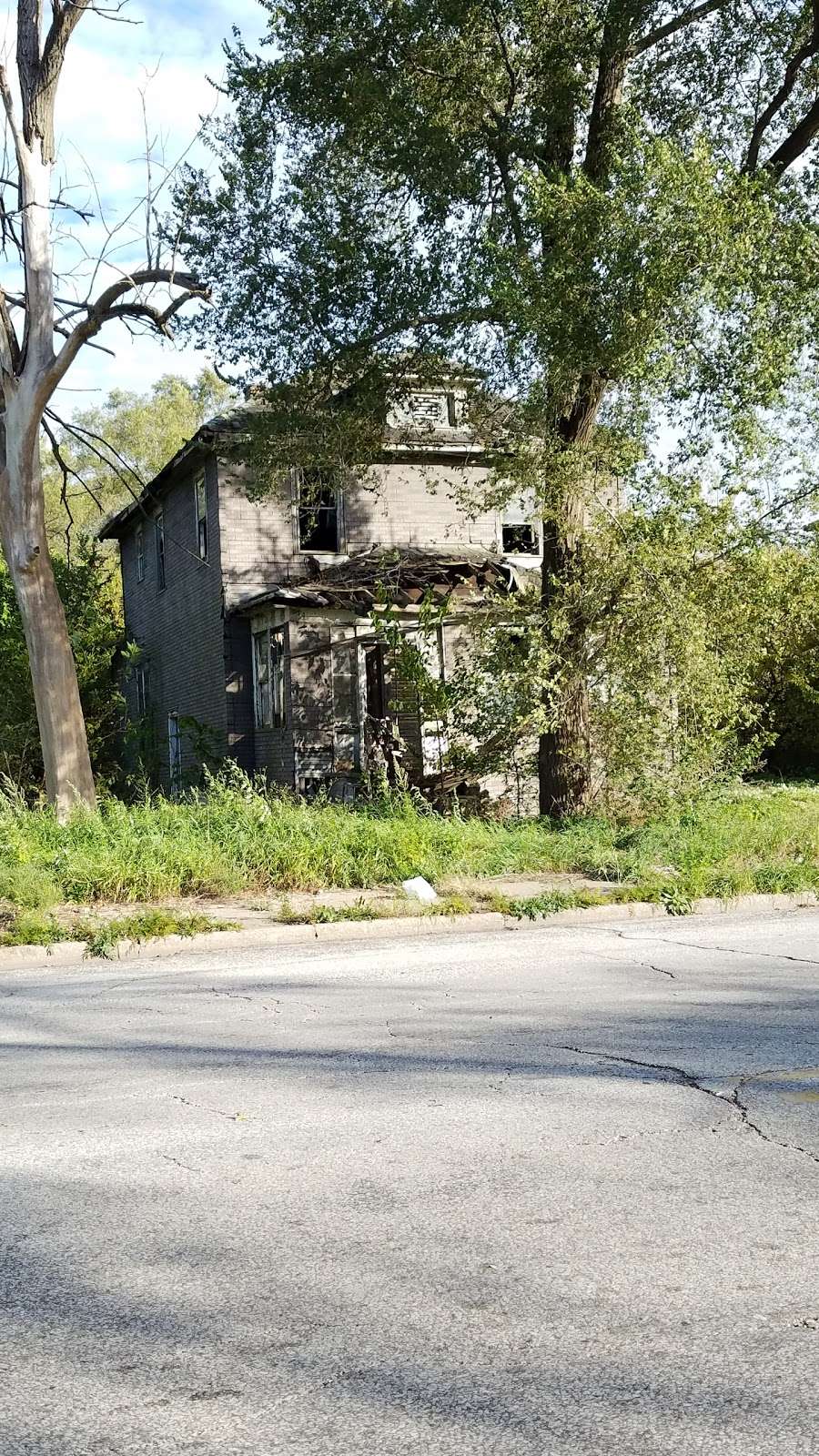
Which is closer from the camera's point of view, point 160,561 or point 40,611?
point 40,611

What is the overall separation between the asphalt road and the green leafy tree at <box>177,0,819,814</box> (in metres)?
8.74

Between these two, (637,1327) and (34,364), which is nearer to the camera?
(637,1327)

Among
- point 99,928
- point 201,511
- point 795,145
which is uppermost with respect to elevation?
point 795,145

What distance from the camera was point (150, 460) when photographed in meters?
55.2

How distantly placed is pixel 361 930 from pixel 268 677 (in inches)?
516

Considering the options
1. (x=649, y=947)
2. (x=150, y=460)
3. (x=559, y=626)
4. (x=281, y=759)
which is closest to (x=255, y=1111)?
(x=649, y=947)

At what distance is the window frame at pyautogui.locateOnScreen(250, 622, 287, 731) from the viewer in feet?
77.7

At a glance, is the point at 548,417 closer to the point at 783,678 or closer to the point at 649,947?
the point at 649,947

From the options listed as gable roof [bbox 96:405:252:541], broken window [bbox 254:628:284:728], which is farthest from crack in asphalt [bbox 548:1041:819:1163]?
broken window [bbox 254:628:284:728]

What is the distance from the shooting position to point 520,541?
26359 millimetres

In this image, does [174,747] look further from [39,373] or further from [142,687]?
[39,373]

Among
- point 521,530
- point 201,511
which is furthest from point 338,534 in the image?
point 521,530

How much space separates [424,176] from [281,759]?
34.9ft

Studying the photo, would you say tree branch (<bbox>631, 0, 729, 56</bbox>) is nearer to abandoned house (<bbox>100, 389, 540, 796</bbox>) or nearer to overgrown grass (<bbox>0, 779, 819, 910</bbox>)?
abandoned house (<bbox>100, 389, 540, 796</bbox>)
